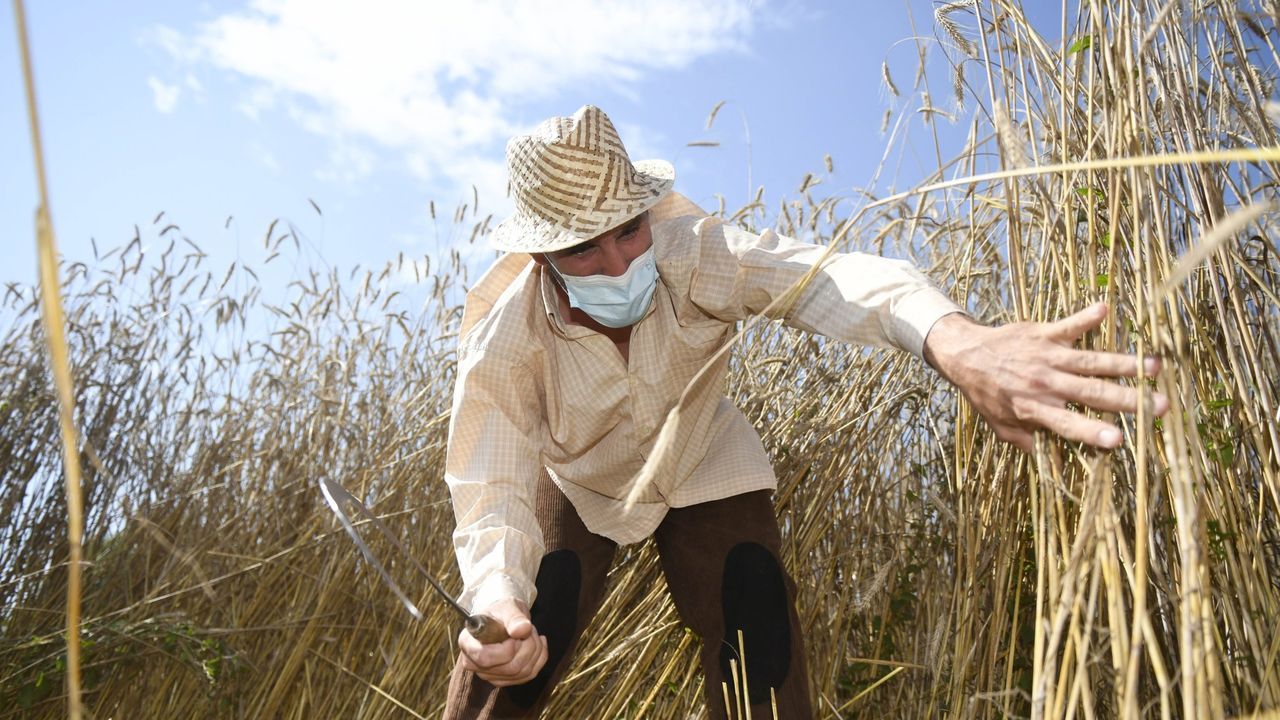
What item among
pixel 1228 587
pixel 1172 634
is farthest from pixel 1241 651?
pixel 1172 634

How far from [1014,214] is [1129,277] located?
18 cm

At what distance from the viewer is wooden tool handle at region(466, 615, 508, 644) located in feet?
3.99

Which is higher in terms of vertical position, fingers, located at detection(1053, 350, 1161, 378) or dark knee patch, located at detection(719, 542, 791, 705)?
fingers, located at detection(1053, 350, 1161, 378)

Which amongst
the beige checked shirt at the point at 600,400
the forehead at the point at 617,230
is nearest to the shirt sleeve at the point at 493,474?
the beige checked shirt at the point at 600,400

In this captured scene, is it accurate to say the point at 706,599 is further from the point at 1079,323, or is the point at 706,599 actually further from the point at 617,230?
the point at 1079,323

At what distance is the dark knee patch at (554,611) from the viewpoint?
152 cm

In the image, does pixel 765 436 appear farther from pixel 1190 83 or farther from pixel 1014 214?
pixel 1190 83

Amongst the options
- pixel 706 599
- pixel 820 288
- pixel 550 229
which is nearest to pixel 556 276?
pixel 550 229

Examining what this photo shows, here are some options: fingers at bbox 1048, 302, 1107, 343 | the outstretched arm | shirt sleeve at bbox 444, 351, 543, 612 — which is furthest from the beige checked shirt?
fingers at bbox 1048, 302, 1107, 343

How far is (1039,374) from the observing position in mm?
937

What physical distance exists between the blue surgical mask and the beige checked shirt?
0.04 metres

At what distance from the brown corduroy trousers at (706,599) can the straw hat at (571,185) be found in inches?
19.1

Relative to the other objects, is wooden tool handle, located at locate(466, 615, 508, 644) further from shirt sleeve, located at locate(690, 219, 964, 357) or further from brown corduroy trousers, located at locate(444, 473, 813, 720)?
shirt sleeve, located at locate(690, 219, 964, 357)

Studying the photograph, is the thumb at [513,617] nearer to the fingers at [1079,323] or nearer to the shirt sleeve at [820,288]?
the shirt sleeve at [820,288]
